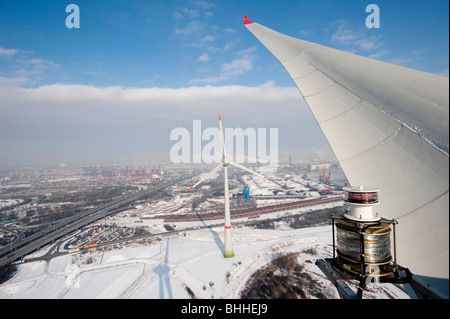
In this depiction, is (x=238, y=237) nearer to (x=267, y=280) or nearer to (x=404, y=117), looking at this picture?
(x=267, y=280)

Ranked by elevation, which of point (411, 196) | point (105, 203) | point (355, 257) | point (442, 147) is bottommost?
point (105, 203)

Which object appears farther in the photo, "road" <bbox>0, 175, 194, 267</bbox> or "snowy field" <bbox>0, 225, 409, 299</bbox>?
"road" <bbox>0, 175, 194, 267</bbox>

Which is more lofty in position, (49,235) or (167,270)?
(167,270)

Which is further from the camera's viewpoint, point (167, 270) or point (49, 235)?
point (49, 235)

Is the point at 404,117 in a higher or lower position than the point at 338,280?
higher

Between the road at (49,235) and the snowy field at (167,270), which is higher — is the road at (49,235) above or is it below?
below

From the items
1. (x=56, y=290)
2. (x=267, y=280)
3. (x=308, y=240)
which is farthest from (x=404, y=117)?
(x=308, y=240)

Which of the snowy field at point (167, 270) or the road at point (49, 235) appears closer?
the snowy field at point (167, 270)

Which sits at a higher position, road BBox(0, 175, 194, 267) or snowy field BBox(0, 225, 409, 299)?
snowy field BBox(0, 225, 409, 299)
